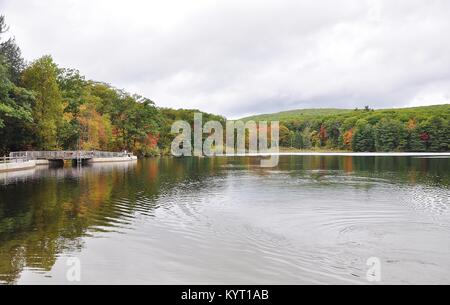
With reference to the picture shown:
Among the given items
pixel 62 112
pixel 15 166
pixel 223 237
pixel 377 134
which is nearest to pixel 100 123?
pixel 62 112

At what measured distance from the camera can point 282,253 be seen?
11047mm

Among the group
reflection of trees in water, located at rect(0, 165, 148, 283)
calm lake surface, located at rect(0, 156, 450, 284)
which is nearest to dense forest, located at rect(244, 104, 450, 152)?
calm lake surface, located at rect(0, 156, 450, 284)

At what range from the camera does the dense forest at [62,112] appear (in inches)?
1891

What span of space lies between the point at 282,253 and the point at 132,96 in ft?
265

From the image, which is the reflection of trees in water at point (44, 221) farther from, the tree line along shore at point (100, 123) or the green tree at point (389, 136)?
the green tree at point (389, 136)

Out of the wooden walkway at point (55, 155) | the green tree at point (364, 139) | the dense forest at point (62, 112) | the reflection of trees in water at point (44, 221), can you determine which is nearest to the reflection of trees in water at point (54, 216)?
the reflection of trees in water at point (44, 221)

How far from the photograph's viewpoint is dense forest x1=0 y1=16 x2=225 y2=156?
48.0 metres

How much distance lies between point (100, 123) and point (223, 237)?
61972 millimetres

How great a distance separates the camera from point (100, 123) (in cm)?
7025

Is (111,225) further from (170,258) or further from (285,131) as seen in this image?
(285,131)

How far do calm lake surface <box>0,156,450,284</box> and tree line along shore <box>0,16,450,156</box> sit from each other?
29237 millimetres

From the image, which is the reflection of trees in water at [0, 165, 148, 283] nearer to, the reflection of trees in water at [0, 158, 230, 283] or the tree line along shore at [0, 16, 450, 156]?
the reflection of trees in water at [0, 158, 230, 283]

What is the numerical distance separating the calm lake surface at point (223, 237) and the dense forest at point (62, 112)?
95.4 ft
